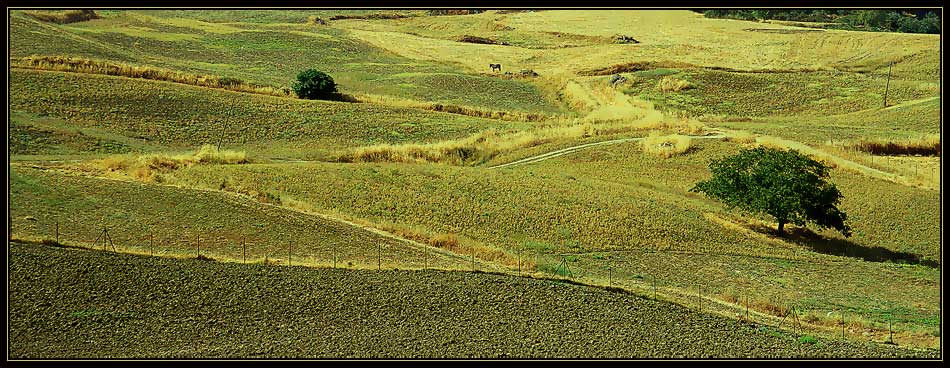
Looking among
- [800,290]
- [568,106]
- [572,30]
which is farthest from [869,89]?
[800,290]

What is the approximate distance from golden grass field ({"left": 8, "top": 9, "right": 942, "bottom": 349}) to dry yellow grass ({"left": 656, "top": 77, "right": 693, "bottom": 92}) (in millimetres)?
279

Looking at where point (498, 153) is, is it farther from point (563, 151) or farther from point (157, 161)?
point (157, 161)

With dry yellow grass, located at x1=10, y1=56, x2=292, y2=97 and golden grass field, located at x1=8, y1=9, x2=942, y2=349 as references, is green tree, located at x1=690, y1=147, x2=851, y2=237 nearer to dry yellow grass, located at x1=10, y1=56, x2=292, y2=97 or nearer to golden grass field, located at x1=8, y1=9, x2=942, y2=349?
golden grass field, located at x1=8, y1=9, x2=942, y2=349

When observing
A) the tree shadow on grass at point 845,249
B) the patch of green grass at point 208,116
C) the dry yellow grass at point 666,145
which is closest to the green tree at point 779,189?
the tree shadow on grass at point 845,249

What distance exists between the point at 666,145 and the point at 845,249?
16.1 m

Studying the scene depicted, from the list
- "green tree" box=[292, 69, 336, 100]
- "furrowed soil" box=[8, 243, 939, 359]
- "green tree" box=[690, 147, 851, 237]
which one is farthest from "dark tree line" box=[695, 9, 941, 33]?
"furrowed soil" box=[8, 243, 939, 359]

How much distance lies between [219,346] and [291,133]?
33969 mm

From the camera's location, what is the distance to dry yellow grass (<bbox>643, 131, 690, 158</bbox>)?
5153 centimetres

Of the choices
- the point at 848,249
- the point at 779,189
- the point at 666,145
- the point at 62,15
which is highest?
the point at 62,15

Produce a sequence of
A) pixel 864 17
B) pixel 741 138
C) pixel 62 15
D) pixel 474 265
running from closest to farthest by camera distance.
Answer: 1. pixel 474 265
2. pixel 741 138
3. pixel 62 15
4. pixel 864 17

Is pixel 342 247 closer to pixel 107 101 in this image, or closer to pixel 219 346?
pixel 219 346

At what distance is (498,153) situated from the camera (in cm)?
5231

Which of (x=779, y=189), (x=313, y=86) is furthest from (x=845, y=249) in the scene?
(x=313, y=86)

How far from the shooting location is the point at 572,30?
400 feet
